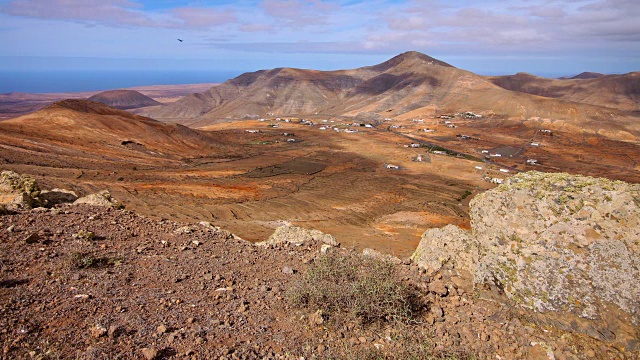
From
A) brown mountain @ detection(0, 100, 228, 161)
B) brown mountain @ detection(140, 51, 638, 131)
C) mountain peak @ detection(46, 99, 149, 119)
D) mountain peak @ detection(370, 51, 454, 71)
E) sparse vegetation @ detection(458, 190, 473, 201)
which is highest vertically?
mountain peak @ detection(370, 51, 454, 71)

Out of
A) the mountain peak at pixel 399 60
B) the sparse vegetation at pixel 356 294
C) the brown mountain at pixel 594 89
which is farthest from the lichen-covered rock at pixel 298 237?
the mountain peak at pixel 399 60

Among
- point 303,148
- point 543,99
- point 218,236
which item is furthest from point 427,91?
point 218,236

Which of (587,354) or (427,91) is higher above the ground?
(427,91)

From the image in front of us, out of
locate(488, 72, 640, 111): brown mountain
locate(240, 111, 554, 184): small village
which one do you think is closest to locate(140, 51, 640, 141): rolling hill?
locate(488, 72, 640, 111): brown mountain

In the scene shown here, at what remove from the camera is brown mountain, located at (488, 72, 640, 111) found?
411 feet

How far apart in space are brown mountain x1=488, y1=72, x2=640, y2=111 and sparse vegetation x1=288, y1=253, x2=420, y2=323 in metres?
141

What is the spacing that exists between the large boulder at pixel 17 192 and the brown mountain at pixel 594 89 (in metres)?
144

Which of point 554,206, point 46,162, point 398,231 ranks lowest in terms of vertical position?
point 398,231

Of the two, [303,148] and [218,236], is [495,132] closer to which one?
[303,148]

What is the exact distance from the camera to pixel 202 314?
5.86 m

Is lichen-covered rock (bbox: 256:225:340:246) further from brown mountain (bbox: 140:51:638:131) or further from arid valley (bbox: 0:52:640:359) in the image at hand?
brown mountain (bbox: 140:51:638:131)

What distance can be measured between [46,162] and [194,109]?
12373 centimetres

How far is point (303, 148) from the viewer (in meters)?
58.4

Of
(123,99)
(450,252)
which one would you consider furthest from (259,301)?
(123,99)
